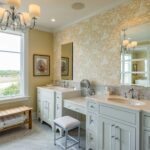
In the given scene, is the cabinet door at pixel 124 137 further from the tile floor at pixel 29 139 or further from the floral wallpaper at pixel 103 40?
the floral wallpaper at pixel 103 40

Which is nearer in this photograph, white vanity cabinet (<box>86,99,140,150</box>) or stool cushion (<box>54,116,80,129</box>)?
white vanity cabinet (<box>86,99,140,150</box>)

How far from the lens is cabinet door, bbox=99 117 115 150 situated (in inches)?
82.9

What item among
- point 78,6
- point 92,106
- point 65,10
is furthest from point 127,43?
point 65,10

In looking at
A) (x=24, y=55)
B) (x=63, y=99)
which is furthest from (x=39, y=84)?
(x=63, y=99)

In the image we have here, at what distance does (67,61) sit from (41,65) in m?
0.85

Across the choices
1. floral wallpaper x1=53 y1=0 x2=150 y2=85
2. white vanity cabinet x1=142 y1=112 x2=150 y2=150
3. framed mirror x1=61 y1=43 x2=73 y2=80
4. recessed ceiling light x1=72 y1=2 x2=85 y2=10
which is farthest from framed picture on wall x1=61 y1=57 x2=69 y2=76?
white vanity cabinet x1=142 y1=112 x2=150 y2=150

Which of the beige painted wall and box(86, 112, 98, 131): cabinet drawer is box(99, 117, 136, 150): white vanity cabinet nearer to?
box(86, 112, 98, 131): cabinet drawer

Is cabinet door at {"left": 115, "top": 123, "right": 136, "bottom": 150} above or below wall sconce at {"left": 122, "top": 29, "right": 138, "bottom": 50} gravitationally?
below

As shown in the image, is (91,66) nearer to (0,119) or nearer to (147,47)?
(147,47)

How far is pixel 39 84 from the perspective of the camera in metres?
4.40

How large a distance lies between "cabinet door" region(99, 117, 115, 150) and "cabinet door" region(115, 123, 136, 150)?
0.22 ft

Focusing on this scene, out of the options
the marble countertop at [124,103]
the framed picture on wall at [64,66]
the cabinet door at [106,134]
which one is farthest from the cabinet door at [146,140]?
the framed picture on wall at [64,66]

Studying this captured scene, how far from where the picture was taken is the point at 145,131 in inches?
69.6

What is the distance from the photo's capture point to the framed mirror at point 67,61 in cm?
398
